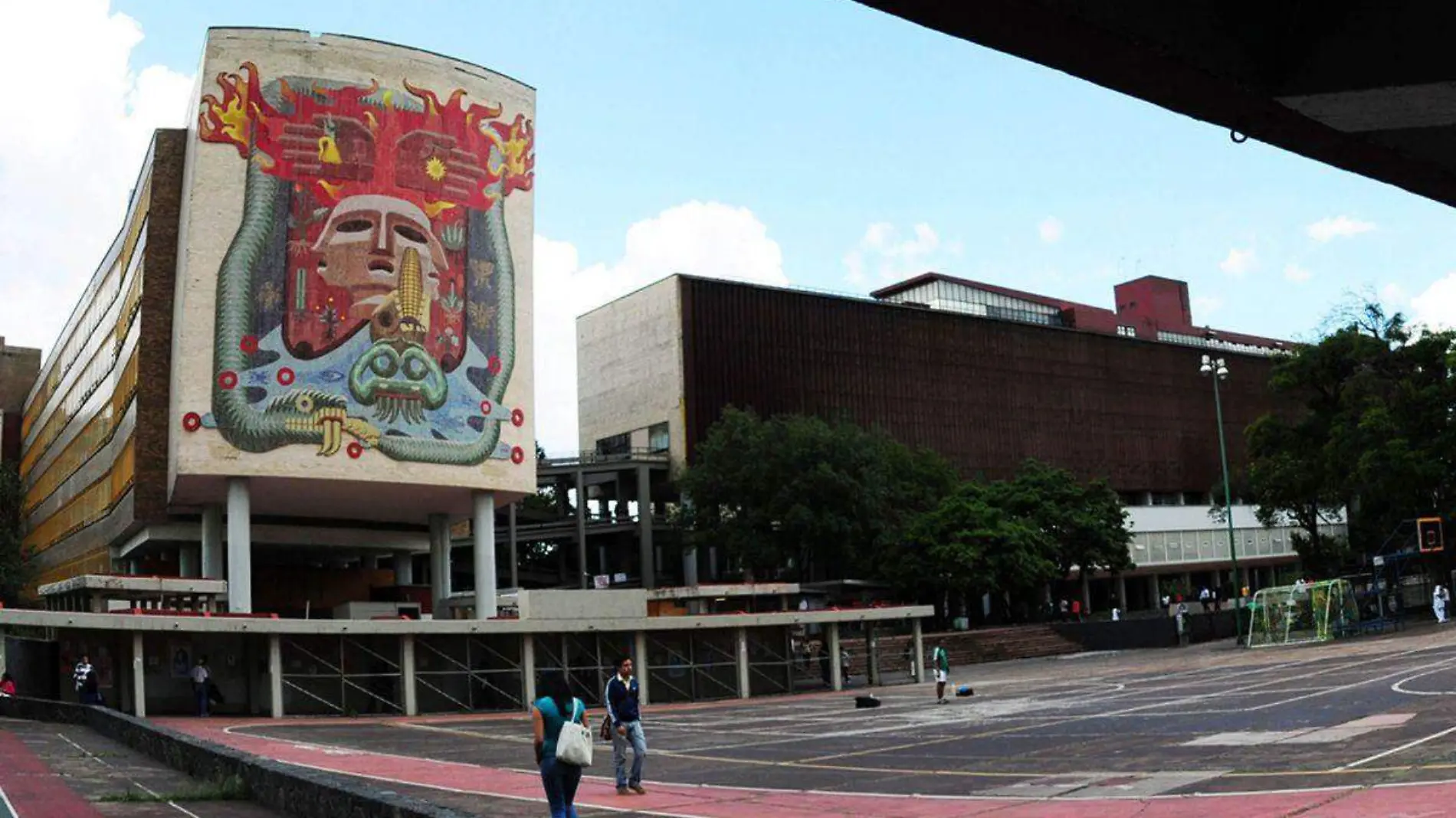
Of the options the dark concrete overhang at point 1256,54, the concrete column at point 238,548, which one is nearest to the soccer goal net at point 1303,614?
the concrete column at point 238,548

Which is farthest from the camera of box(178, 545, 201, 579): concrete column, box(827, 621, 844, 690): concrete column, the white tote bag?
box(178, 545, 201, 579): concrete column

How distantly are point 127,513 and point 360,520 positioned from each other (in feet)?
33.0

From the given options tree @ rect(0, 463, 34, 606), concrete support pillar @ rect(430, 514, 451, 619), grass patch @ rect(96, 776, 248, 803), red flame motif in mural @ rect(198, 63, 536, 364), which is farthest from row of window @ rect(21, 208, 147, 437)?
grass patch @ rect(96, 776, 248, 803)

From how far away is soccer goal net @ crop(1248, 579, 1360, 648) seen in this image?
4906 cm

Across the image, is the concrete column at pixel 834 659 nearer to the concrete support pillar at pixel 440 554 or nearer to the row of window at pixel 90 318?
the concrete support pillar at pixel 440 554

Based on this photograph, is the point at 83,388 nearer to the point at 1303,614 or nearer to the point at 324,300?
the point at 324,300

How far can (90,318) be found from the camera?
73.3 metres

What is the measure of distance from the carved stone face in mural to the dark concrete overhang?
154 feet

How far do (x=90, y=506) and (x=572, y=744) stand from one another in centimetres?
6183

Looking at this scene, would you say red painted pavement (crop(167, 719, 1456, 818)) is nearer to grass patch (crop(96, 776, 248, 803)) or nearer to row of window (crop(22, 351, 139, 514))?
grass patch (crop(96, 776, 248, 803))

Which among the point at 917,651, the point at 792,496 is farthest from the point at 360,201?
the point at 792,496

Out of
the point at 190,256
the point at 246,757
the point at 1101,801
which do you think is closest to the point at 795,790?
the point at 1101,801

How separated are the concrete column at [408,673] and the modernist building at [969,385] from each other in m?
39.1

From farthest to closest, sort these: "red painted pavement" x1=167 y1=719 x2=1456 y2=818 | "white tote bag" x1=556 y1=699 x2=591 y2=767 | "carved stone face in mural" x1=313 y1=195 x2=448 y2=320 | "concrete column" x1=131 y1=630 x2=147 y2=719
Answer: "carved stone face in mural" x1=313 y1=195 x2=448 y2=320
"concrete column" x1=131 y1=630 x2=147 y2=719
"red painted pavement" x1=167 y1=719 x2=1456 y2=818
"white tote bag" x1=556 y1=699 x2=591 y2=767
